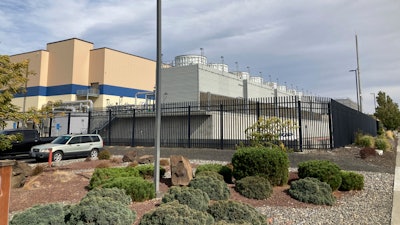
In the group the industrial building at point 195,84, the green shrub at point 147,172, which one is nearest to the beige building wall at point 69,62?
the industrial building at point 195,84

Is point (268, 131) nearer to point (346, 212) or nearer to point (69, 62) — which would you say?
point (346, 212)

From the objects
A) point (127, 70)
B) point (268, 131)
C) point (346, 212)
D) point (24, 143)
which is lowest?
point (346, 212)

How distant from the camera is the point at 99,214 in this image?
3957 mm

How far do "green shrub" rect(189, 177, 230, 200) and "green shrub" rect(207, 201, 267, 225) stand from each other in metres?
1.74

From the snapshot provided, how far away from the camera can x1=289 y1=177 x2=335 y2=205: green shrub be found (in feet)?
24.1

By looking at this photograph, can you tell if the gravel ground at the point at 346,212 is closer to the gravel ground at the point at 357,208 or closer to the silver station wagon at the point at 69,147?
the gravel ground at the point at 357,208

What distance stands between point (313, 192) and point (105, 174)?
5.54 meters

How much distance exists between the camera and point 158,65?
8461 millimetres

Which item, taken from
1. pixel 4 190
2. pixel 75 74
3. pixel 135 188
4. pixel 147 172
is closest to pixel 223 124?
pixel 147 172

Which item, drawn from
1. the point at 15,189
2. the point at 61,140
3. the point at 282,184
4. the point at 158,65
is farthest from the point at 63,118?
the point at 282,184

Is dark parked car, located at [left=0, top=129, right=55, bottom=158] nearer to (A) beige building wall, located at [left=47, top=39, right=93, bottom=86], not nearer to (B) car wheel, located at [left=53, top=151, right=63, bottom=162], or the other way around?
(B) car wheel, located at [left=53, top=151, right=63, bottom=162]

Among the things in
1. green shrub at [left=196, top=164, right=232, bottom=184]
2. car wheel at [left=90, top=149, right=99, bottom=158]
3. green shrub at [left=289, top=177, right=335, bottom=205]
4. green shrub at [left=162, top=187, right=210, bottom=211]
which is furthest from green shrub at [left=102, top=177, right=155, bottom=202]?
car wheel at [left=90, top=149, right=99, bottom=158]

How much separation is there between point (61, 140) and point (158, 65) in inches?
492

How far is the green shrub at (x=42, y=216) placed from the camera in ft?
13.7
